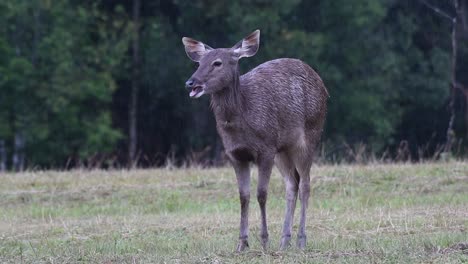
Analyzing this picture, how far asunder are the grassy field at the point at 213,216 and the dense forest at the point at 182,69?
67.7ft

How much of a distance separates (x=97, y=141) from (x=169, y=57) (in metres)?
4.61

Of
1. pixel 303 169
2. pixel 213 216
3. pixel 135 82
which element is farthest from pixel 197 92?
pixel 135 82

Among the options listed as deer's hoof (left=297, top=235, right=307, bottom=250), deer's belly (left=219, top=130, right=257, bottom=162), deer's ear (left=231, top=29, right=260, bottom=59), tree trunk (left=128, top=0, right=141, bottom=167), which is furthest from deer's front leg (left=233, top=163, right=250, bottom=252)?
tree trunk (left=128, top=0, right=141, bottom=167)

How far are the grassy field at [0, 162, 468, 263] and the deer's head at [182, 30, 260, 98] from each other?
1.69 metres

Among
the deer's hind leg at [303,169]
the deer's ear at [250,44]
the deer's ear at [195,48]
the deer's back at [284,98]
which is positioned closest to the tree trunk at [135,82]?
the deer's back at [284,98]

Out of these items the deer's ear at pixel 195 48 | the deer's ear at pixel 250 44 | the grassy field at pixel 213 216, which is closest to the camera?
the grassy field at pixel 213 216

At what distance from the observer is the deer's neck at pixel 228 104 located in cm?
1202

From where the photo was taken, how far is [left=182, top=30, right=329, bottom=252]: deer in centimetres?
1199

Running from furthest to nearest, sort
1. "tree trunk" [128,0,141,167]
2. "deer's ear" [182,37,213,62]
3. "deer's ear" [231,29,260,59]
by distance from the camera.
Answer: "tree trunk" [128,0,141,167] → "deer's ear" [182,37,213,62] → "deer's ear" [231,29,260,59]

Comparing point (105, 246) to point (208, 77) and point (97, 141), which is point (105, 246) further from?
point (97, 141)

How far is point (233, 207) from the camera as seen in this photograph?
54.6 feet

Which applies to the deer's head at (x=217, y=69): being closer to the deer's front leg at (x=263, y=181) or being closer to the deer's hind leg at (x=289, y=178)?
the deer's front leg at (x=263, y=181)

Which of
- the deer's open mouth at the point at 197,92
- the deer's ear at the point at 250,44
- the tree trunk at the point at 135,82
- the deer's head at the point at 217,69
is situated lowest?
the tree trunk at the point at 135,82

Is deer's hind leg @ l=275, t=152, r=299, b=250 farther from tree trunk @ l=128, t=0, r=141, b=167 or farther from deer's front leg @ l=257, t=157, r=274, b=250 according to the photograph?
tree trunk @ l=128, t=0, r=141, b=167
